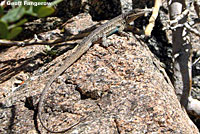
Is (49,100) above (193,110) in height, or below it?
above

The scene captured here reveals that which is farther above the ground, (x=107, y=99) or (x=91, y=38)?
(x=91, y=38)

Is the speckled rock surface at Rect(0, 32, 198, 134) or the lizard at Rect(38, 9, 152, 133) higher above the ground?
the lizard at Rect(38, 9, 152, 133)

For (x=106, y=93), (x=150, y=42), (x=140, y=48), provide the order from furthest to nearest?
(x=150, y=42) < (x=140, y=48) < (x=106, y=93)

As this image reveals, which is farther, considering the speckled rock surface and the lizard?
the lizard

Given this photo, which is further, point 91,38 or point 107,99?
point 91,38

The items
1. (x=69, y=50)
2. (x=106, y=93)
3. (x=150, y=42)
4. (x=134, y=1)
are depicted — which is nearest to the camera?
(x=106, y=93)

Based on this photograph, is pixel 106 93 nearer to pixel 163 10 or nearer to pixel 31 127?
pixel 31 127

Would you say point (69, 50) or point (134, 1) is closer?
point (69, 50)

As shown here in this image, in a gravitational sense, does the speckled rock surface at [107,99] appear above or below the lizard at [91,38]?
below

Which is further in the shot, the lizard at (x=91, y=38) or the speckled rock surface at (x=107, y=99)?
the lizard at (x=91, y=38)

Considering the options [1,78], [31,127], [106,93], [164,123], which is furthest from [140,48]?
[1,78]

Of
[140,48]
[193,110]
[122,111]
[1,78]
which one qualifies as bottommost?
[193,110]
